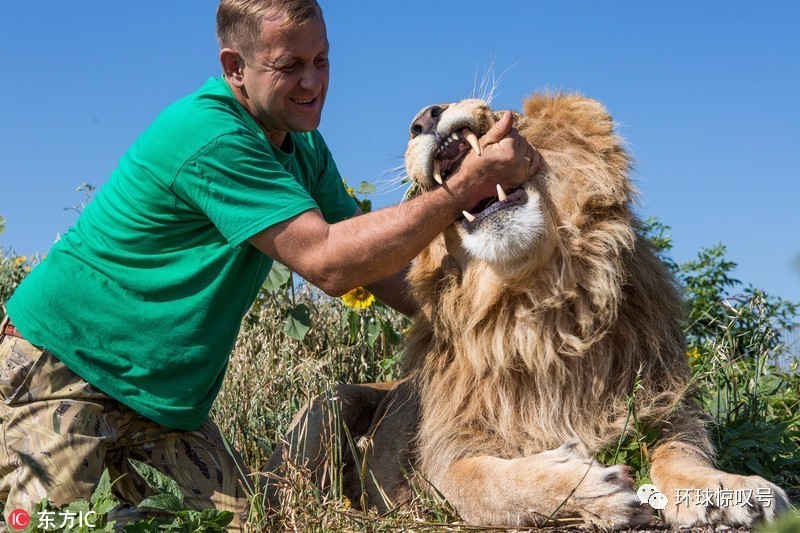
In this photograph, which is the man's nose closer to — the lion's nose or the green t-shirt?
the green t-shirt

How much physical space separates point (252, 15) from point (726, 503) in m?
2.53

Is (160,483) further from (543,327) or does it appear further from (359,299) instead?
(359,299)

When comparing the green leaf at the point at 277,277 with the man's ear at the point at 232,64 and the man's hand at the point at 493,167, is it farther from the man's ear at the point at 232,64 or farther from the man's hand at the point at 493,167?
the man's hand at the point at 493,167

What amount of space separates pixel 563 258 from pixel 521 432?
2.25ft

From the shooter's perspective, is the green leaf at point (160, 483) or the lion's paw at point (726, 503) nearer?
the lion's paw at point (726, 503)

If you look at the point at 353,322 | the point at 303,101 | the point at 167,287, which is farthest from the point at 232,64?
the point at 353,322

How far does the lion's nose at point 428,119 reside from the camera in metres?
3.00

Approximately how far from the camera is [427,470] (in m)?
3.41

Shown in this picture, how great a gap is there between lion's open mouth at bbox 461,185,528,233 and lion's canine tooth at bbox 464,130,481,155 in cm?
16

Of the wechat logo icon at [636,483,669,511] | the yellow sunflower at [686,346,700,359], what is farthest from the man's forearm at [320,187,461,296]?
the yellow sunflower at [686,346,700,359]

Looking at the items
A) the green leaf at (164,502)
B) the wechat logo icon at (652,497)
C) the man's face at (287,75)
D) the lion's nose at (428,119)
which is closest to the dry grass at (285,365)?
the green leaf at (164,502)

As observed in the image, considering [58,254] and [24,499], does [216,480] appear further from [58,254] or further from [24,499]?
[58,254]

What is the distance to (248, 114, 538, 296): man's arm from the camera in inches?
116

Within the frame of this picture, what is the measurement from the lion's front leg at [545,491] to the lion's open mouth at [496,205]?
0.84m
